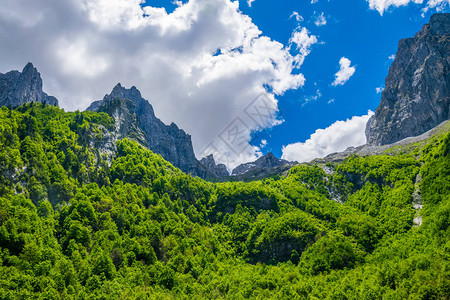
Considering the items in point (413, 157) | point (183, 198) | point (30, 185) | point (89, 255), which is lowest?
point (89, 255)

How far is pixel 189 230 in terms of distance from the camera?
473 ft

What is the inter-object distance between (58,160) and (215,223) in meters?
90.2

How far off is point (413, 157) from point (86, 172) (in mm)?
197011

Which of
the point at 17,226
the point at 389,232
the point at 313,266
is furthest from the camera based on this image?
the point at 389,232

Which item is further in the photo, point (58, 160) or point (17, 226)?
point (58, 160)

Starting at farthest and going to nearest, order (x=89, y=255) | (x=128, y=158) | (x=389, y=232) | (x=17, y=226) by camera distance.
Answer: (x=128, y=158), (x=389, y=232), (x=89, y=255), (x=17, y=226)

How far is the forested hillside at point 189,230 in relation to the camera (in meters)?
76.1

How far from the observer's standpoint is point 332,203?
190 meters

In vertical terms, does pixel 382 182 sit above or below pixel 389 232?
above

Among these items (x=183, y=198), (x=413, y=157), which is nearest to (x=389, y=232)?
(x=413, y=157)

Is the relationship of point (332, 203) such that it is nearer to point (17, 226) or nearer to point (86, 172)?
point (86, 172)

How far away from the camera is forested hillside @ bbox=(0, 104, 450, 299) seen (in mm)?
76062

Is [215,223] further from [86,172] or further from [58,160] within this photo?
[58,160]

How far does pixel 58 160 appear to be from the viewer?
445 ft
